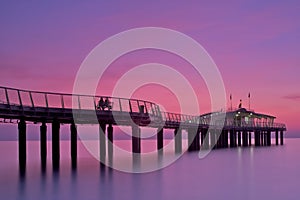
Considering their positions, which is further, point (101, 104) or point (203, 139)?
point (203, 139)

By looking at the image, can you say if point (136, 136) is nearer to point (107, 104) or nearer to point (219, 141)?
point (107, 104)

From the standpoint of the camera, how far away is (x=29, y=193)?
2000 cm

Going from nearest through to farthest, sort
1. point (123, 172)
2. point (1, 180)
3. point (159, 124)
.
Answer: point (1, 180) < point (123, 172) < point (159, 124)

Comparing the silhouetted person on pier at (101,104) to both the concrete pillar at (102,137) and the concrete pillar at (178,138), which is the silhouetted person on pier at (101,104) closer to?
the concrete pillar at (102,137)

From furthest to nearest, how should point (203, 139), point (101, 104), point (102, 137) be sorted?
1. point (203, 139)
2. point (102, 137)
3. point (101, 104)

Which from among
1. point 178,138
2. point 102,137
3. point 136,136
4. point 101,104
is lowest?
point 178,138

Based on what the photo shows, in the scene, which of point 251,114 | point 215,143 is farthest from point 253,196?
point 251,114

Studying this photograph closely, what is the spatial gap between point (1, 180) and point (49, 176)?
8.56 feet

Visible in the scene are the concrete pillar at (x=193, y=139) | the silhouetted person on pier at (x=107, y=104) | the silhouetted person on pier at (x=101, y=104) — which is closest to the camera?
the silhouetted person on pier at (x=101, y=104)

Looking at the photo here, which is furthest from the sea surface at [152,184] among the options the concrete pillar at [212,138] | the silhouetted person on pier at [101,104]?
the concrete pillar at [212,138]

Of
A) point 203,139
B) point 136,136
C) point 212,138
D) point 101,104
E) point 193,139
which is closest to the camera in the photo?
point 101,104

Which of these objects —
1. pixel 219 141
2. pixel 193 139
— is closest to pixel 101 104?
pixel 193 139

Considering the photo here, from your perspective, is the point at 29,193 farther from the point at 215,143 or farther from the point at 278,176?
the point at 215,143

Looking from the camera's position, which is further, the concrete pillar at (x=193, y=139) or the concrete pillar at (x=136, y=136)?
the concrete pillar at (x=193, y=139)
